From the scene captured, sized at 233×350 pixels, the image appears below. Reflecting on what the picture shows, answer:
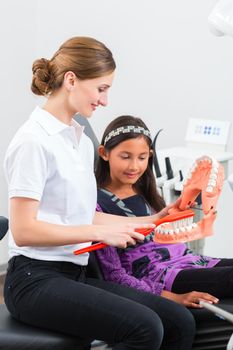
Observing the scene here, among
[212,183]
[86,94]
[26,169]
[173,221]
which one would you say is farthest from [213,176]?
[26,169]

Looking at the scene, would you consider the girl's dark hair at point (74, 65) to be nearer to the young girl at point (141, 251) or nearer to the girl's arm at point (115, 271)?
the young girl at point (141, 251)

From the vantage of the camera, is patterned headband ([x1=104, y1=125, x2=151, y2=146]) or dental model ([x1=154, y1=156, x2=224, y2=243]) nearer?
dental model ([x1=154, y1=156, x2=224, y2=243])

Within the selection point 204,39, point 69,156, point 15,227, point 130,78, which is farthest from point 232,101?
point 15,227

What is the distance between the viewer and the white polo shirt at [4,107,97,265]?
1600 millimetres

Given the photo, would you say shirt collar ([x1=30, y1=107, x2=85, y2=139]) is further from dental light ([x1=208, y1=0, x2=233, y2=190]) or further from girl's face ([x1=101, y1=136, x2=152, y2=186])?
dental light ([x1=208, y1=0, x2=233, y2=190])

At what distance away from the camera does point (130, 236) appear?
64.4 inches

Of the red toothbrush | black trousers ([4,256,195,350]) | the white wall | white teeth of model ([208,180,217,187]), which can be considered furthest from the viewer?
the white wall

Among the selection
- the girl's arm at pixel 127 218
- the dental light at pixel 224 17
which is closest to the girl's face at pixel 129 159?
the girl's arm at pixel 127 218

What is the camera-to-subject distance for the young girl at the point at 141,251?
6.18 feet

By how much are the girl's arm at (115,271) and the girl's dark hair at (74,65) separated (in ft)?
1.52

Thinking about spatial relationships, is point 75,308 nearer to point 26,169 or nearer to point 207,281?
point 26,169

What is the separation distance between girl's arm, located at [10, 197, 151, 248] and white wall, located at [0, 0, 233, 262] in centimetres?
149

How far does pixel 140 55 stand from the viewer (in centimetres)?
320

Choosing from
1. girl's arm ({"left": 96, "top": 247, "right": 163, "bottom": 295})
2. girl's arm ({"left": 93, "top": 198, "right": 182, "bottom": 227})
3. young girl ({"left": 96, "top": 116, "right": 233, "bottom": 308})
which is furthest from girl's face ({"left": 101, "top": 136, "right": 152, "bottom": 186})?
girl's arm ({"left": 96, "top": 247, "right": 163, "bottom": 295})
